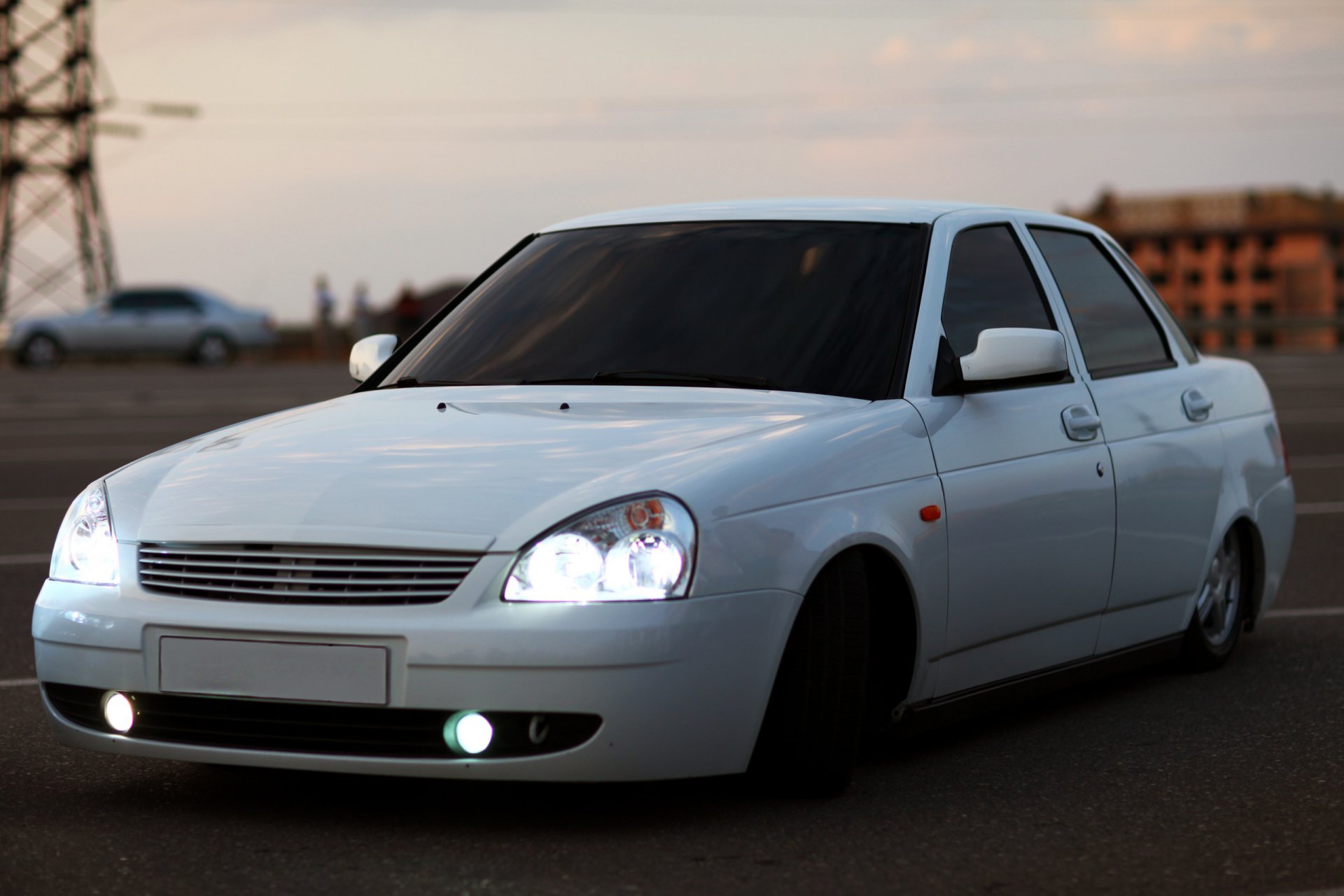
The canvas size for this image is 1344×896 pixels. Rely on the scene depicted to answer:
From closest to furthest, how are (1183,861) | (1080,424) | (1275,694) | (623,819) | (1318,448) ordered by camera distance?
(1183,861) → (623,819) → (1080,424) → (1275,694) → (1318,448)

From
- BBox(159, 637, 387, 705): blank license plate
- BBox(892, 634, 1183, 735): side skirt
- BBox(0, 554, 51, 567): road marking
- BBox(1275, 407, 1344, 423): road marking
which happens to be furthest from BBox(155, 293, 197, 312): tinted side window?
BBox(159, 637, 387, 705): blank license plate

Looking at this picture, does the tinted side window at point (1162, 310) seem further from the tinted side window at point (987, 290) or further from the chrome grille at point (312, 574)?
the chrome grille at point (312, 574)

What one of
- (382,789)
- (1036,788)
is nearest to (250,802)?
(382,789)

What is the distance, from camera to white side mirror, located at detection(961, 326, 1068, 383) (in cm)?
516

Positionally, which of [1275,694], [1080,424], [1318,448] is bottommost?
[1318,448]

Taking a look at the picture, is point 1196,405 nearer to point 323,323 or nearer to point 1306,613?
point 1306,613

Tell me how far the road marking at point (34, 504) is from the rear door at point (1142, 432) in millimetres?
7286

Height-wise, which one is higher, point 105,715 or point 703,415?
point 703,415

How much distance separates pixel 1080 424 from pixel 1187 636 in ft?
3.76

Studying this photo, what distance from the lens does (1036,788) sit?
190 inches

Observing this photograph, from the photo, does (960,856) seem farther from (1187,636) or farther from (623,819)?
(1187,636)

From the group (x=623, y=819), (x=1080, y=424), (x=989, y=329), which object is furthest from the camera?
(x=1080, y=424)

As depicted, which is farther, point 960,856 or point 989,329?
point 989,329

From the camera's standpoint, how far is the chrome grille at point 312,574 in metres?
4.14
